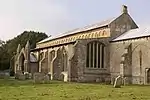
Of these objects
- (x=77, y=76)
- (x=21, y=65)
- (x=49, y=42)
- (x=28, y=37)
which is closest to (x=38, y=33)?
(x=28, y=37)

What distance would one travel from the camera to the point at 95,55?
50969mm

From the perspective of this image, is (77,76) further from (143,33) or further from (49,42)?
(49,42)

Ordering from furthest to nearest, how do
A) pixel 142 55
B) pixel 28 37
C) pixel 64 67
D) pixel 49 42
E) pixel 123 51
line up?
pixel 28 37
pixel 49 42
pixel 64 67
pixel 123 51
pixel 142 55

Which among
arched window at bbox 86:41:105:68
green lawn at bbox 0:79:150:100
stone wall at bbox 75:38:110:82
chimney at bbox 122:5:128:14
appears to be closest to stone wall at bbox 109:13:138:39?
chimney at bbox 122:5:128:14

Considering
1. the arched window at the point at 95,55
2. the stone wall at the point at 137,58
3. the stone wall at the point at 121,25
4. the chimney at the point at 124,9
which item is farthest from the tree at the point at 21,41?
the stone wall at the point at 137,58

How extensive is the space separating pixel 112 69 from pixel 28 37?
56981mm

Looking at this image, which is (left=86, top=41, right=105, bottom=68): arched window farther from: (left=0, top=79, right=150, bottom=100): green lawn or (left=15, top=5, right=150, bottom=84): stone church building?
(left=0, top=79, right=150, bottom=100): green lawn

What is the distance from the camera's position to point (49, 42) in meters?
80.4

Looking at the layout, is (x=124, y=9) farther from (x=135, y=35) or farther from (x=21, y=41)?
(x=21, y=41)

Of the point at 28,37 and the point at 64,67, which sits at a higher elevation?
the point at 28,37

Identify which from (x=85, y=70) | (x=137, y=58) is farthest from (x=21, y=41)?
(x=137, y=58)

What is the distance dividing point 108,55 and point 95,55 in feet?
8.65

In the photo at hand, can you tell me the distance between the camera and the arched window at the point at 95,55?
50188 millimetres

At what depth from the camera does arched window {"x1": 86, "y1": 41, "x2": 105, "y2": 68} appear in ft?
165
